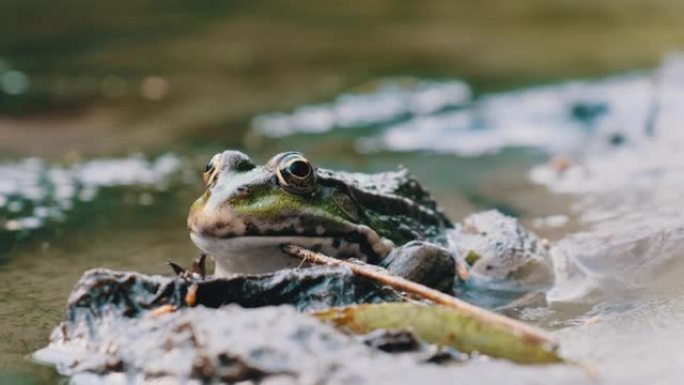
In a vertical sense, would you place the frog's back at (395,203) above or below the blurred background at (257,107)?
below

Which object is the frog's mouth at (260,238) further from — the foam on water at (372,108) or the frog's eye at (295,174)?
the foam on water at (372,108)

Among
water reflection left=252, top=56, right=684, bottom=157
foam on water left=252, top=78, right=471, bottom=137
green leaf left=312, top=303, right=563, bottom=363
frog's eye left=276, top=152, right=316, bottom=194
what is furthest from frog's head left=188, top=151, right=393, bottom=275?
foam on water left=252, top=78, right=471, bottom=137

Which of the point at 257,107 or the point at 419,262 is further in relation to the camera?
the point at 257,107

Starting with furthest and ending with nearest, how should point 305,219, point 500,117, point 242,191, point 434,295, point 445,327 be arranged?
point 500,117
point 305,219
point 242,191
point 434,295
point 445,327

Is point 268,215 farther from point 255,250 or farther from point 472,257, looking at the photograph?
point 472,257

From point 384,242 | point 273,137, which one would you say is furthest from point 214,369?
point 273,137

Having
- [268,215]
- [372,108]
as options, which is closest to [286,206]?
[268,215]

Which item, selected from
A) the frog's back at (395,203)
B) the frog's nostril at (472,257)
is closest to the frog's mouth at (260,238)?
the frog's back at (395,203)

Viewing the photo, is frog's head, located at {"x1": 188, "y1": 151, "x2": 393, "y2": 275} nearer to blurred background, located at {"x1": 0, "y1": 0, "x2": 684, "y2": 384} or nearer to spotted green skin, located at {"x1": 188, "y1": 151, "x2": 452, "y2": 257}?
spotted green skin, located at {"x1": 188, "y1": 151, "x2": 452, "y2": 257}
